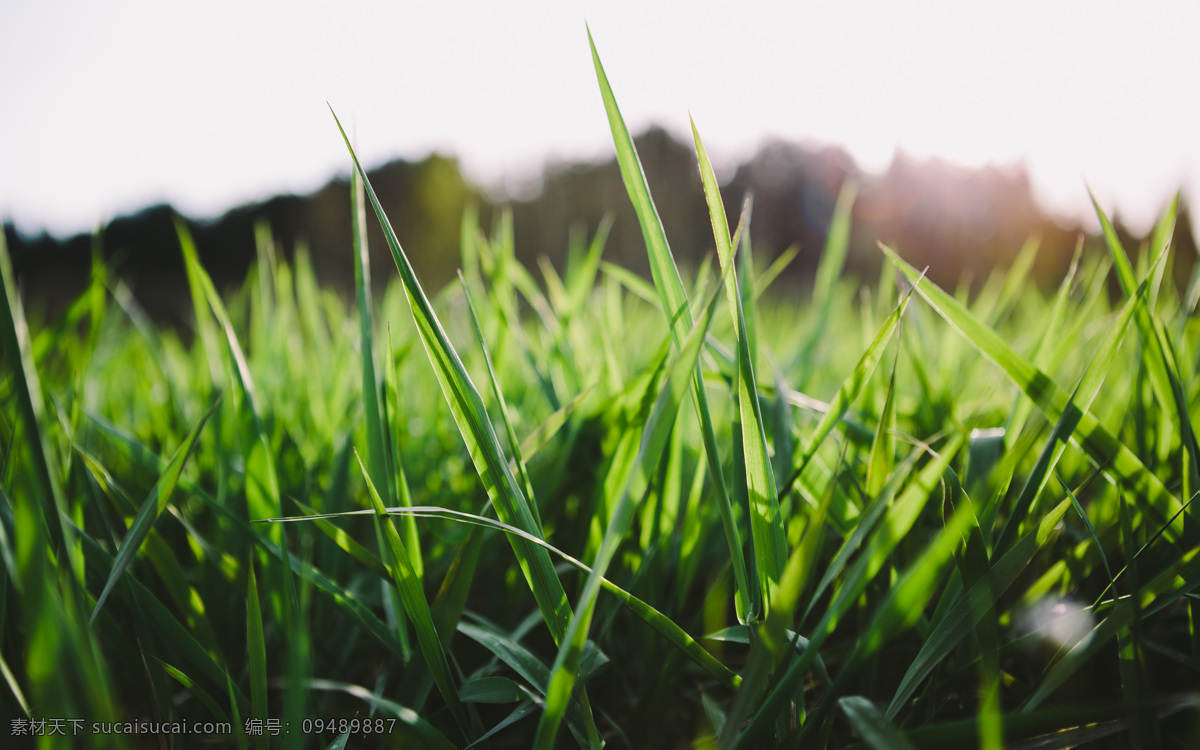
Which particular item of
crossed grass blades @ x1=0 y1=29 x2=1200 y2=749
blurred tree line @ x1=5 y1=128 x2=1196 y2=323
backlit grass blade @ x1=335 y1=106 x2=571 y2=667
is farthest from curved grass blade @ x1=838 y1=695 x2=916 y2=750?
blurred tree line @ x1=5 y1=128 x2=1196 y2=323

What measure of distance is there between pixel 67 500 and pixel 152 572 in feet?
0.28

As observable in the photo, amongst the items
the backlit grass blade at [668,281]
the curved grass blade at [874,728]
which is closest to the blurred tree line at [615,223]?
the backlit grass blade at [668,281]

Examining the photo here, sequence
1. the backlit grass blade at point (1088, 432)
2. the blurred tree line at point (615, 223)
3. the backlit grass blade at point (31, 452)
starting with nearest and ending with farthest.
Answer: the backlit grass blade at point (31, 452)
the backlit grass blade at point (1088, 432)
the blurred tree line at point (615, 223)

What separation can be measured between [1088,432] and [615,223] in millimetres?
4518

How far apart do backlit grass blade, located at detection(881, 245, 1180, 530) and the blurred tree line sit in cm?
319

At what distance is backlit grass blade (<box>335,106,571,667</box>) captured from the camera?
0.79 ft

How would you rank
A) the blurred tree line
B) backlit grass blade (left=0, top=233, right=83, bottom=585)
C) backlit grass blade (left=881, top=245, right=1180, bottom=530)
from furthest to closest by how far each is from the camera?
the blurred tree line, backlit grass blade (left=881, top=245, right=1180, bottom=530), backlit grass blade (left=0, top=233, right=83, bottom=585)

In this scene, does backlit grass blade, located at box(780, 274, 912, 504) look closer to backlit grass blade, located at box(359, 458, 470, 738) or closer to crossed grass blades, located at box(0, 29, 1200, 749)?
crossed grass blades, located at box(0, 29, 1200, 749)

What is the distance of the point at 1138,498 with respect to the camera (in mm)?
275

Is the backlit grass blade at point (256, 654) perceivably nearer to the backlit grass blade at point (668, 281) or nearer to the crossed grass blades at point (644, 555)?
the crossed grass blades at point (644, 555)

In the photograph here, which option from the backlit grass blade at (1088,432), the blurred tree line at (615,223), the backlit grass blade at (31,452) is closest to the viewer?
the backlit grass blade at (31,452)

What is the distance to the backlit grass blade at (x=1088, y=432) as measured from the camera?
0.26 meters

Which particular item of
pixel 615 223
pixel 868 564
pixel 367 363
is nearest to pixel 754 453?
pixel 868 564

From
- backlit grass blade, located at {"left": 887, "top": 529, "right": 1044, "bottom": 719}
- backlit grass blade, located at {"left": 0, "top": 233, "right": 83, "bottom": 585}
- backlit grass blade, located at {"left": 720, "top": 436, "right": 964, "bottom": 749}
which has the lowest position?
backlit grass blade, located at {"left": 887, "top": 529, "right": 1044, "bottom": 719}
